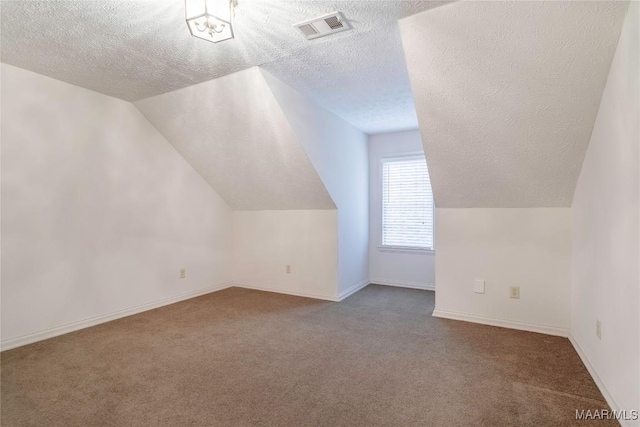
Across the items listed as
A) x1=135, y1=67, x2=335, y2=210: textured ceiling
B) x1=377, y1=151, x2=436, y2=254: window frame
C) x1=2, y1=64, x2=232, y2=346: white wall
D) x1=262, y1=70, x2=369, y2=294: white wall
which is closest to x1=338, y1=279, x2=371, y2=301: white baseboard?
x1=262, y1=70, x2=369, y2=294: white wall

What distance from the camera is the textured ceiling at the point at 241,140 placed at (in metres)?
3.06

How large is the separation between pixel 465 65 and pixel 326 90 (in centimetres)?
140

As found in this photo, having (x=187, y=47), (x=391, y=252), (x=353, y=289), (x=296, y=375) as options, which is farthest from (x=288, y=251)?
(x=187, y=47)

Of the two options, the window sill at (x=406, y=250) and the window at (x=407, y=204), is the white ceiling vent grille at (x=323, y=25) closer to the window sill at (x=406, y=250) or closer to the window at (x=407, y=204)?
the window at (x=407, y=204)

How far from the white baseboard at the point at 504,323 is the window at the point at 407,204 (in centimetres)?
142

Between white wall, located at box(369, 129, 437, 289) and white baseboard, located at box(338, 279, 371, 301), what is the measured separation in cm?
21

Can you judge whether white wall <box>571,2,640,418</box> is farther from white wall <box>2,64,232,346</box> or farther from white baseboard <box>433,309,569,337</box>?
white wall <box>2,64,232,346</box>

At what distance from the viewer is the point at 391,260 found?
4902mm

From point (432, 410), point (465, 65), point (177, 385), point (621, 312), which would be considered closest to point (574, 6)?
point (465, 65)

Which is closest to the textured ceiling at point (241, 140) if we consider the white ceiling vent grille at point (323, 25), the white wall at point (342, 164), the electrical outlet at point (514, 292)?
the white wall at point (342, 164)

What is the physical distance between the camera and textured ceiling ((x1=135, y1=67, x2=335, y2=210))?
306 cm

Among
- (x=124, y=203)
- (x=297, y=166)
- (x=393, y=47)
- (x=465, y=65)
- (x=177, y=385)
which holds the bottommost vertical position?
(x=177, y=385)

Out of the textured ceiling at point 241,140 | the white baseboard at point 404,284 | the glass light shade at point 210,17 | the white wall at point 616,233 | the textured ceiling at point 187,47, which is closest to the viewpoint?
the white wall at point 616,233

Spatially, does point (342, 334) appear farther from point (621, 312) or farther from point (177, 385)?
point (621, 312)
